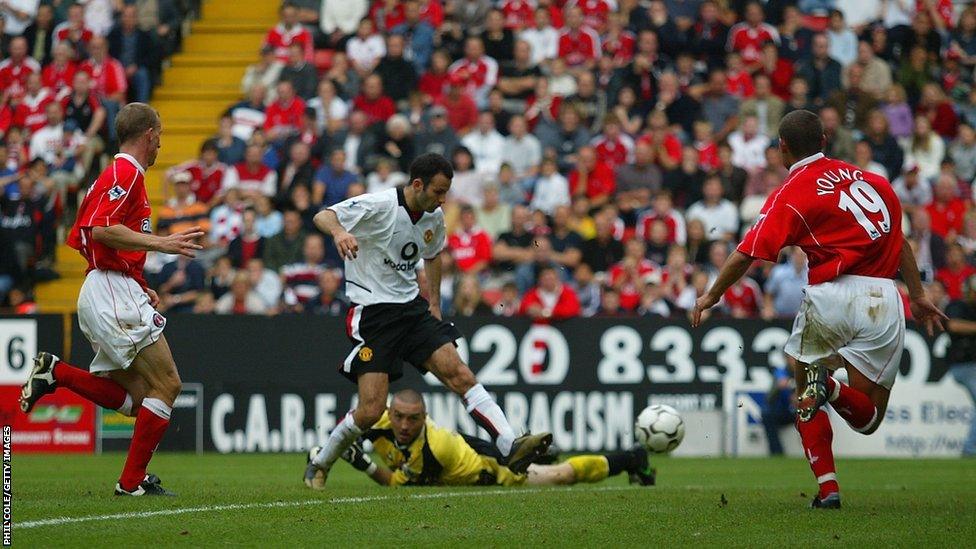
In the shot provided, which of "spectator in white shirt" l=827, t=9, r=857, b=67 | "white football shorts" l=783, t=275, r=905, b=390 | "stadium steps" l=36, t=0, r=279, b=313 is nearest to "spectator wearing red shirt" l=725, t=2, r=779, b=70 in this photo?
"spectator in white shirt" l=827, t=9, r=857, b=67

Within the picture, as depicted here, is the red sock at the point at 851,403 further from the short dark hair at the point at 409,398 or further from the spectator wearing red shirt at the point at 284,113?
the spectator wearing red shirt at the point at 284,113

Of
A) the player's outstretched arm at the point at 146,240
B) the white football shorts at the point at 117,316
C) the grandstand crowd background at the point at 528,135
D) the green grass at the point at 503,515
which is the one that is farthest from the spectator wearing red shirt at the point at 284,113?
the player's outstretched arm at the point at 146,240

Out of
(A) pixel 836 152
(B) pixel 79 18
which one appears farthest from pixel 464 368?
(B) pixel 79 18

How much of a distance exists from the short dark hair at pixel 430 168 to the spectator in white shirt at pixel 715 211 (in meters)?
10.2

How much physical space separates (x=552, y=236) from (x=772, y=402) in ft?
13.6

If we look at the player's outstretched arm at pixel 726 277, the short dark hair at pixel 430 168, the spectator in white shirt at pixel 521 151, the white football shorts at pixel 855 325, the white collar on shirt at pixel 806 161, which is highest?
the spectator in white shirt at pixel 521 151

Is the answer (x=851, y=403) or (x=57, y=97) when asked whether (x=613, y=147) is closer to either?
(x=57, y=97)

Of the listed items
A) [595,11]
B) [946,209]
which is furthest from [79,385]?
[595,11]

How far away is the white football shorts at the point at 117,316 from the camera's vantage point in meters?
9.37

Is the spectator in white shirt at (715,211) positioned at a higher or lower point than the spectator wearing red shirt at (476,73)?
lower

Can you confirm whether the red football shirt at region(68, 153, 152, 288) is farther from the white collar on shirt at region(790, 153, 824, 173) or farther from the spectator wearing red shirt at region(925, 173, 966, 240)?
the spectator wearing red shirt at region(925, 173, 966, 240)

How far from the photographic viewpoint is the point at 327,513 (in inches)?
347

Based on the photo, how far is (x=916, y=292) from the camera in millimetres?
9453

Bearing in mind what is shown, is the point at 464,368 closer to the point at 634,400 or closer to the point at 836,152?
the point at 634,400
